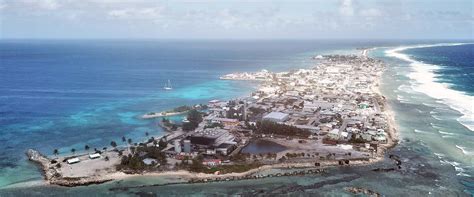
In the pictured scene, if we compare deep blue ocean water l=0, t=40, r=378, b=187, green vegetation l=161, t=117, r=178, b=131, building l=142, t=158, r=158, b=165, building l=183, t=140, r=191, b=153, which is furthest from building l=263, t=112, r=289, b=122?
building l=142, t=158, r=158, b=165

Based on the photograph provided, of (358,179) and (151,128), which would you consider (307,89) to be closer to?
(151,128)

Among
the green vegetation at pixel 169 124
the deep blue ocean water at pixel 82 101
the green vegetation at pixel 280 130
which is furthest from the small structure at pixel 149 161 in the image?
the green vegetation at pixel 280 130

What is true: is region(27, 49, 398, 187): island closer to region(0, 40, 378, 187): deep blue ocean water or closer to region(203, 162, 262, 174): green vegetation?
region(203, 162, 262, 174): green vegetation

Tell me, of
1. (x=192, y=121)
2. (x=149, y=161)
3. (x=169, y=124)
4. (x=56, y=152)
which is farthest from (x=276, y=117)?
(x=56, y=152)

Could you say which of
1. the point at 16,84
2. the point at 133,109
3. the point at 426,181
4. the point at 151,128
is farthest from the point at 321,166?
the point at 16,84

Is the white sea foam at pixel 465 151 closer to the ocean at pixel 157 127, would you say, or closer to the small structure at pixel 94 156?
the ocean at pixel 157 127

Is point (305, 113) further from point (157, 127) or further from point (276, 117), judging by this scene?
point (157, 127)
